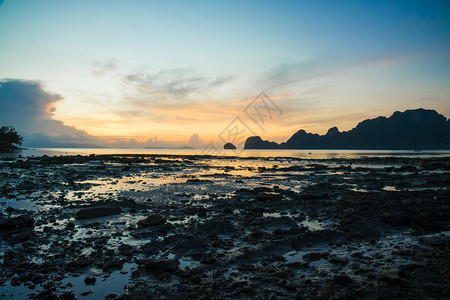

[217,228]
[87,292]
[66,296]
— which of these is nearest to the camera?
[66,296]

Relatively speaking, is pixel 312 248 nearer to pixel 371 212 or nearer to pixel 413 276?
pixel 413 276

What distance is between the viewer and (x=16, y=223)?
33.0 ft

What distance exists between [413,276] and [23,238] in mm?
12651

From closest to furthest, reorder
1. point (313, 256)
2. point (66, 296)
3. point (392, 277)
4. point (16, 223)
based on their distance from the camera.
Answer: point (66, 296) → point (392, 277) → point (313, 256) → point (16, 223)

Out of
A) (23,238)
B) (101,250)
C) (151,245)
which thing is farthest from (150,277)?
(23,238)

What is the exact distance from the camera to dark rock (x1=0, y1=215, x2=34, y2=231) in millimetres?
9840

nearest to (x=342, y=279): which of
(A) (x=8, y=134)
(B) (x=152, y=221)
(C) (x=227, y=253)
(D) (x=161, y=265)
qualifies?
(C) (x=227, y=253)

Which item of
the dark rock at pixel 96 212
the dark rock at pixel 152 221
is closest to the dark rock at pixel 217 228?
the dark rock at pixel 152 221

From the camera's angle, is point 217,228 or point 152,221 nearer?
point 217,228

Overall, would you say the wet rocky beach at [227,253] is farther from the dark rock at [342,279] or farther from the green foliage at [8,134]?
the green foliage at [8,134]

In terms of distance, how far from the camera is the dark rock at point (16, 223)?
32.3 ft

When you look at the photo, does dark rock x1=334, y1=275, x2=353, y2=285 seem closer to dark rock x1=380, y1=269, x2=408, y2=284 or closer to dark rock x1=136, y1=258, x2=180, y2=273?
dark rock x1=380, y1=269, x2=408, y2=284

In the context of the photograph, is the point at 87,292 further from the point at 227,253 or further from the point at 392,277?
the point at 392,277

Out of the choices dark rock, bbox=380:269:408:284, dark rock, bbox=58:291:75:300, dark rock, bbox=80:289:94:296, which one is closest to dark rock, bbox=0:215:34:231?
dark rock, bbox=58:291:75:300
